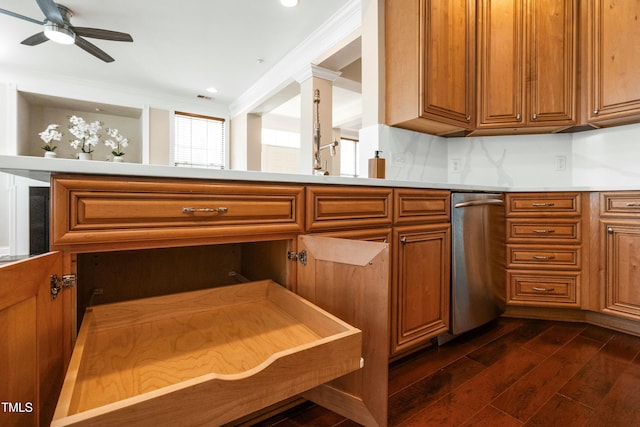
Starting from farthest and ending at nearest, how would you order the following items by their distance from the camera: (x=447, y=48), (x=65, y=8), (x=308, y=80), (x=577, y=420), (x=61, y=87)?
1. (x=61, y=87)
2. (x=308, y=80)
3. (x=65, y=8)
4. (x=447, y=48)
5. (x=577, y=420)

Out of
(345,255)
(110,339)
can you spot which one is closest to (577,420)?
(345,255)

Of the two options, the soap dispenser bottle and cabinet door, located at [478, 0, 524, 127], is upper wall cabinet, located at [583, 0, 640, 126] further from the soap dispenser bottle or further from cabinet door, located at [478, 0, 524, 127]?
the soap dispenser bottle

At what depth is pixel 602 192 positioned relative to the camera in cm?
183

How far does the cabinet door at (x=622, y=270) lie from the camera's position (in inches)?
67.4

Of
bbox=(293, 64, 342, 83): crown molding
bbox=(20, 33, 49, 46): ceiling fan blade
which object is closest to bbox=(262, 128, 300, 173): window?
bbox=(293, 64, 342, 83): crown molding

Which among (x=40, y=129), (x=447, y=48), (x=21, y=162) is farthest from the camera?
(x=40, y=129)

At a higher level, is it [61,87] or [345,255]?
[61,87]

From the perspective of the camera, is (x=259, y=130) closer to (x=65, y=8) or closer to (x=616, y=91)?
(x=65, y=8)

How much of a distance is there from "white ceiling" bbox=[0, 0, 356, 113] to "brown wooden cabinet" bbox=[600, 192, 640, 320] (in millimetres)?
2664

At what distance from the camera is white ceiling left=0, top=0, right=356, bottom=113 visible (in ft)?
9.31

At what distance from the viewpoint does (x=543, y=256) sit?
6.44 ft

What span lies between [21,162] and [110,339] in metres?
0.52

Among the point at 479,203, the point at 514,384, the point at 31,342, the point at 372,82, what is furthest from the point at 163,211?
the point at 372,82

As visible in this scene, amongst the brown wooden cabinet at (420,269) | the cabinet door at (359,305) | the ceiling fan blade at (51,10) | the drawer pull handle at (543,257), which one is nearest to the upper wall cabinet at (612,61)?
the drawer pull handle at (543,257)
